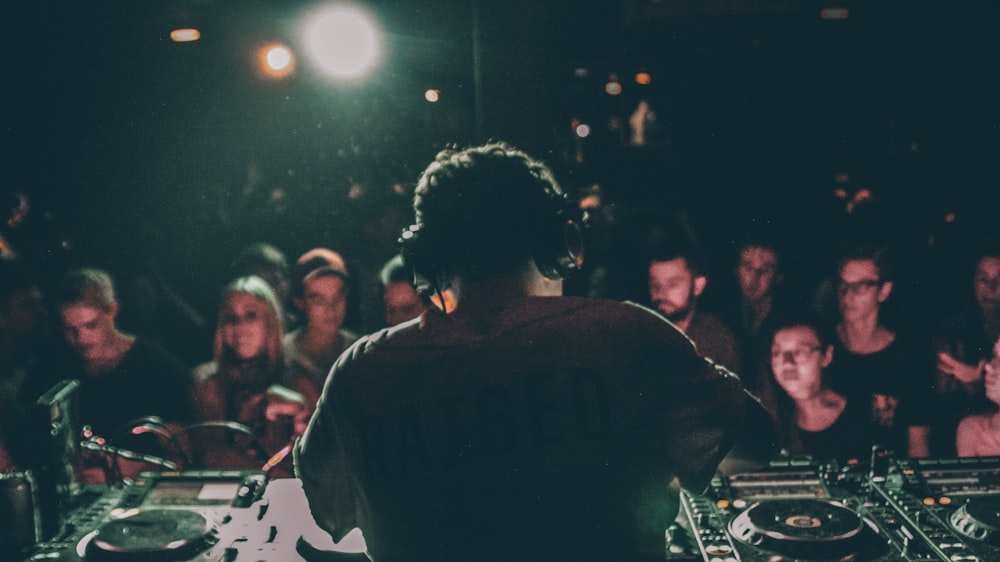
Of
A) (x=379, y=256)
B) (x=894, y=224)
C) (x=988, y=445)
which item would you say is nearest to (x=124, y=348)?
(x=379, y=256)

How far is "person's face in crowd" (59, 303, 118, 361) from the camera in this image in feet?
14.0

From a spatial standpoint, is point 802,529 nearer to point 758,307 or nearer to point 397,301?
point 758,307

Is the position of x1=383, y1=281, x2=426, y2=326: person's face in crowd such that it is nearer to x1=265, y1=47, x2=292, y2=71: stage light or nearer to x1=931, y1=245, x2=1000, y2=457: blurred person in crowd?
x1=265, y1=47, x2=292, y2=71: stage light

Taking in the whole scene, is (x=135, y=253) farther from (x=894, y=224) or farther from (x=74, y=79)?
(x=894, y=224)

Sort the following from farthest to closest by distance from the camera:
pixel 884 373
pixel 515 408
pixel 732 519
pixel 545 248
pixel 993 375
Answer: pixel 884 373, pixel 993 375, pixel 732 519, pixel 545 248, pixel 515 408

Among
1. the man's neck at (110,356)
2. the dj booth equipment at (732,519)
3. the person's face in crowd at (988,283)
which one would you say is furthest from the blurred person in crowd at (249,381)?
the person's face in crowd at (988,283)

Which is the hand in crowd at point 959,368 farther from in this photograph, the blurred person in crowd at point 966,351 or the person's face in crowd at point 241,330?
the person's face in crowd at point 241,330

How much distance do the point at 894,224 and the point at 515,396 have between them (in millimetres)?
3685

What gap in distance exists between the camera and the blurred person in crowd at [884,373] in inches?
161

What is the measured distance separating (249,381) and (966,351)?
12.3ft

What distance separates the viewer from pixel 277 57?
14.2 feet

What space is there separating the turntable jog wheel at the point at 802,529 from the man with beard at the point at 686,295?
2163 millimetres

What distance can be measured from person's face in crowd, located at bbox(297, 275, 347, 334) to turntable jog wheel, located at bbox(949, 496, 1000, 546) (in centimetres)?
316

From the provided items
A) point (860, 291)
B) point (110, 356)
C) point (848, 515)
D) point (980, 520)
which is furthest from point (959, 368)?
point (110, 356)
